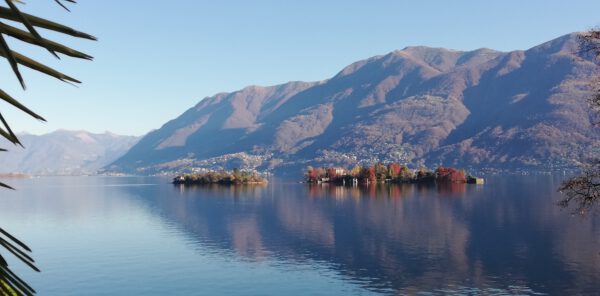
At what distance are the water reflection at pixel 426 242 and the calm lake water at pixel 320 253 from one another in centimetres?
26

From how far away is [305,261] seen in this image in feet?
322

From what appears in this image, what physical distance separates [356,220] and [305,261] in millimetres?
62984

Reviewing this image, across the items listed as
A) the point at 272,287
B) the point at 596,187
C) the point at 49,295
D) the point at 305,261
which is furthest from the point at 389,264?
the point at 596,187

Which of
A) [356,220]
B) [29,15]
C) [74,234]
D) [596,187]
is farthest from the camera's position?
[356,220]

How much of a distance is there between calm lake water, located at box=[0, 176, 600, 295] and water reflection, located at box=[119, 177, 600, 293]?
256 millimetres

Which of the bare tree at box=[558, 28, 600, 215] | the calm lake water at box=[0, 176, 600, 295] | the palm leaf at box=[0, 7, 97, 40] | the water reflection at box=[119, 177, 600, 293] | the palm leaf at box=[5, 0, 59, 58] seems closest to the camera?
the palm leaf at box=[5, 0, 59, 58]

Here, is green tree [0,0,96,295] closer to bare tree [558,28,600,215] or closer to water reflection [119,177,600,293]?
bare tree [558,28,600,215]

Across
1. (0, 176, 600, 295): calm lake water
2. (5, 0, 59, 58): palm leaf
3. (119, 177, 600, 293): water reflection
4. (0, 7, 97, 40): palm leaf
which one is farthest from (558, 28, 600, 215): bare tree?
(119, 177, 600, 293): water reflection

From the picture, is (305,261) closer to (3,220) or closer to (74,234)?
(74,234)

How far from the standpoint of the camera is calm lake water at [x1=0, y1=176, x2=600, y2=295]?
3105 inches

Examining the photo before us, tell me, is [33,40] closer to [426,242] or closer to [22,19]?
[22,19]

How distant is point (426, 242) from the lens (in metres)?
116

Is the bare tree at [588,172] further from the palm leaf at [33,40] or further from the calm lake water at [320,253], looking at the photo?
the calm lake water at [320,253]

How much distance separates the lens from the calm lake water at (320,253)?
3105 inches
